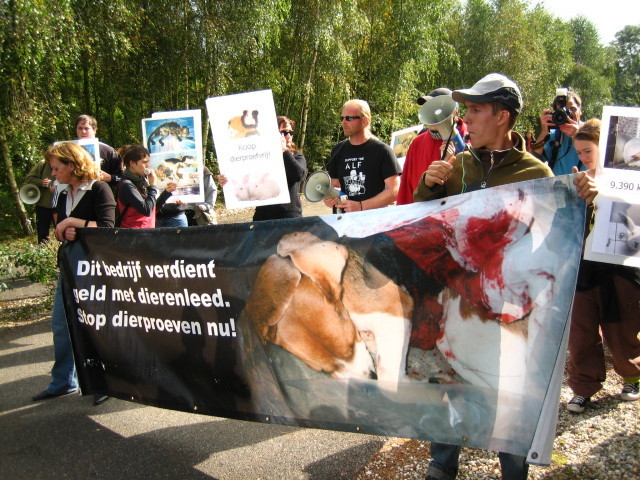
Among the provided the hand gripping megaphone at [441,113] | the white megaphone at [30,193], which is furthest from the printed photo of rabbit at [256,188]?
the white megaphone at [30,193]

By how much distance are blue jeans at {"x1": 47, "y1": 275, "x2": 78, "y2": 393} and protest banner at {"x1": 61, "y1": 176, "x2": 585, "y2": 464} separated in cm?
96

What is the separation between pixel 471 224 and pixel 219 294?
4.67 feet

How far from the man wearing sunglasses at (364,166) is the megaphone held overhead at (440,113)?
143 cm

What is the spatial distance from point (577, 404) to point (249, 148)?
11.2 ft

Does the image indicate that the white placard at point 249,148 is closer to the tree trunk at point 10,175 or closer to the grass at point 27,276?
the grass at point 27,276

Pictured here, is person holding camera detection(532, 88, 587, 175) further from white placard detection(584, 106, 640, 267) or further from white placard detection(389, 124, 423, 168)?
white placard detection(389, 124, 423, 168)

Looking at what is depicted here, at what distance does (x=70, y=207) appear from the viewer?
4457mm

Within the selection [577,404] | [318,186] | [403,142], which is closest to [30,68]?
[403,142]

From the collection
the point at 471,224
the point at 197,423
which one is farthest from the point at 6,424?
the point at 471,224

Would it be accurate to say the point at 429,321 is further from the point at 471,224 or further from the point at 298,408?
the point at 298,408

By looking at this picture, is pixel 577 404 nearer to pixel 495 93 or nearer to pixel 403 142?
pixel 495 93

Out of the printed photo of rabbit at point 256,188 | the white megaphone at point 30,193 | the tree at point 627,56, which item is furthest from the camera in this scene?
the tree at point 627,56

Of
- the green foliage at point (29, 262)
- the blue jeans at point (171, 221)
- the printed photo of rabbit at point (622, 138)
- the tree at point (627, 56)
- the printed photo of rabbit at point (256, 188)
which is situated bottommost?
the green foliage at point (29, 262)

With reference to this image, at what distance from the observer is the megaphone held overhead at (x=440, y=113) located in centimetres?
325
